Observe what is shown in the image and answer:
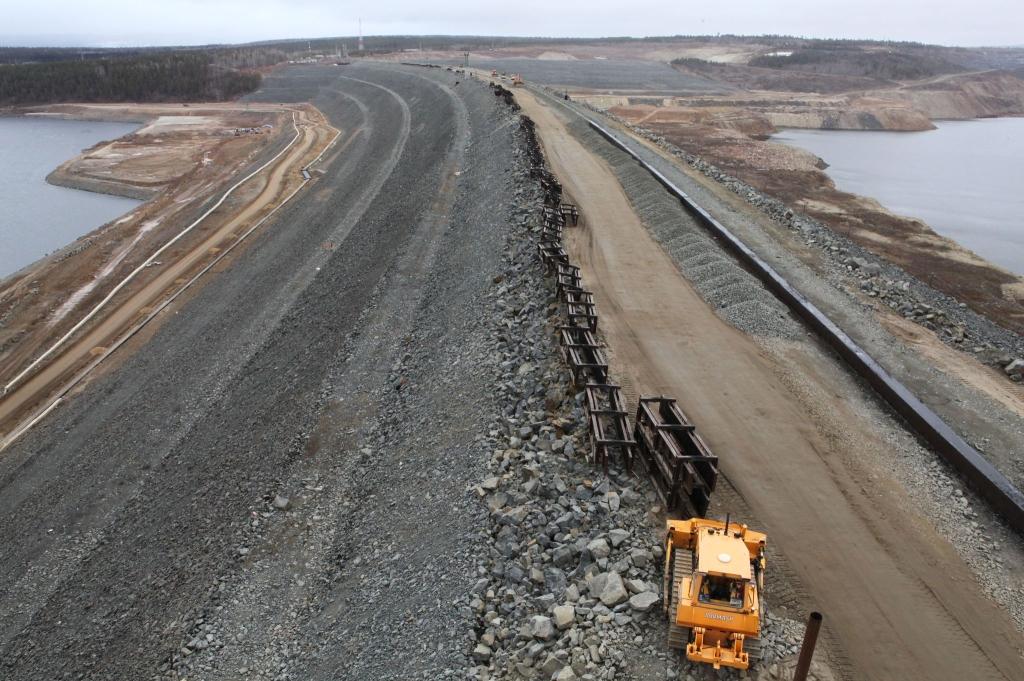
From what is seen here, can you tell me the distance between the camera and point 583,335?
610 inches

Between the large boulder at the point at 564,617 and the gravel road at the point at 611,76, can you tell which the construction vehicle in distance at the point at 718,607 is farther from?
the gravel road at the point at 611,76

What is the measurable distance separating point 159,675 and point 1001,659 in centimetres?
1277

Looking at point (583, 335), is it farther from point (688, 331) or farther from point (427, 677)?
point (427, 677)

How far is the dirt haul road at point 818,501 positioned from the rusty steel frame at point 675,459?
92 centimetres

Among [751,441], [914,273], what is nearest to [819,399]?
[751,441]

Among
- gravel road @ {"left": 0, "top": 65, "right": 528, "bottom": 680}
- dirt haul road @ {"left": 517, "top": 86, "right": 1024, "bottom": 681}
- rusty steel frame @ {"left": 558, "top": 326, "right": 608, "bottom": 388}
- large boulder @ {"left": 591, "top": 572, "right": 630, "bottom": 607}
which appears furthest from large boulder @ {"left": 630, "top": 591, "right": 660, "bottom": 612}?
rusty steel frame @ {"left": 558, "top": 326, "right": 608, "bottom": 388}

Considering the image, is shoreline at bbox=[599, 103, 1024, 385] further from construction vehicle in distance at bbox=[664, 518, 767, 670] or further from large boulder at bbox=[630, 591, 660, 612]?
large boulder at bbox=[630, 591, 660, 612]

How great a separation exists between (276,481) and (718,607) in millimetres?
11756

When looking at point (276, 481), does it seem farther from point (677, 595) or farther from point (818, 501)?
point (818, 501)

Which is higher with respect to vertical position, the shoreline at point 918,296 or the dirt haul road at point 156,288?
the shoreline at point 918,296

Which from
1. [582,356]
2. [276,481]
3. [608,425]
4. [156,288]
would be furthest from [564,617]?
[156,288]

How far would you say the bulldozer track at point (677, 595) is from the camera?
8.34 meters

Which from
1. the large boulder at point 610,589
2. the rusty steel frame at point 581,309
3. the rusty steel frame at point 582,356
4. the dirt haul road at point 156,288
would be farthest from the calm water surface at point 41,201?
the large boulder at point 610,589

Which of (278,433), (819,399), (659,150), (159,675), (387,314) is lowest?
(159,675)
